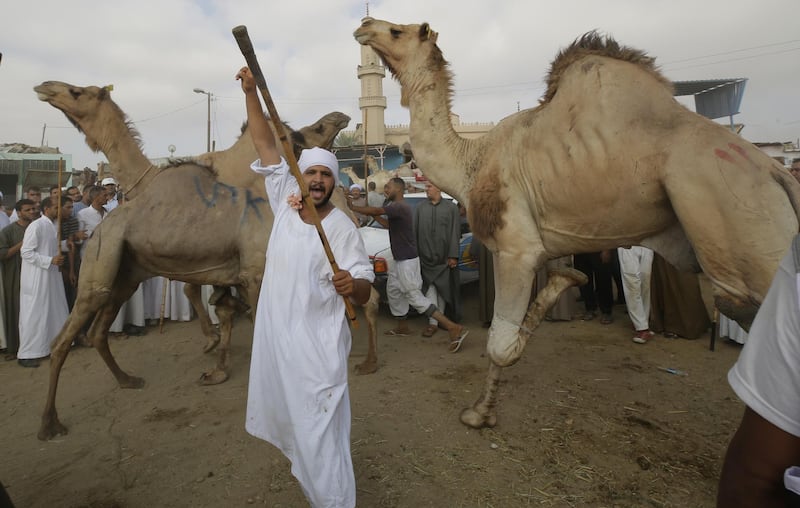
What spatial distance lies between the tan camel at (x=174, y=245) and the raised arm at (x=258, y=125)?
6.94ft

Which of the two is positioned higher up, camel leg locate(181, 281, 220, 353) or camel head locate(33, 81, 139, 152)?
camel head locate(33, 81, 139, 152)

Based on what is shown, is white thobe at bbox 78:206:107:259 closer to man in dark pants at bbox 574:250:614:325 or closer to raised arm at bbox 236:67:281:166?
raised arm at bbox 236:67:281:166

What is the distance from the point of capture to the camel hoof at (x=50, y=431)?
393 centimetres

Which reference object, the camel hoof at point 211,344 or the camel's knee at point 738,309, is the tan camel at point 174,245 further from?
the camel's knee at point 738,309

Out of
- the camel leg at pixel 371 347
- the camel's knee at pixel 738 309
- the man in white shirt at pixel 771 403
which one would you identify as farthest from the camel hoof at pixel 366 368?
the man in white shirt at pixel 771 403

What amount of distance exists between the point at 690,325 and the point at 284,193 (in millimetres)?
5967

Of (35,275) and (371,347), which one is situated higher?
(35,275)

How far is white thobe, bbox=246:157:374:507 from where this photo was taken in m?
2.27

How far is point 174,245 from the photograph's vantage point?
4555 millimetres

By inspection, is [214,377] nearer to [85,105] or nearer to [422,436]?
[422,436]

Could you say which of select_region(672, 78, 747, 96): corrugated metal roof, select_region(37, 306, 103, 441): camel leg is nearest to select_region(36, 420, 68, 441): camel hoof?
select_region(37, 306, 103, 441): camel leg

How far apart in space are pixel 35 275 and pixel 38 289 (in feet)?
0.61

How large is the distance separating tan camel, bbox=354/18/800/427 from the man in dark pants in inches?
137

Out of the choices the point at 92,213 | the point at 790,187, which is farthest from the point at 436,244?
the point at 92,213
